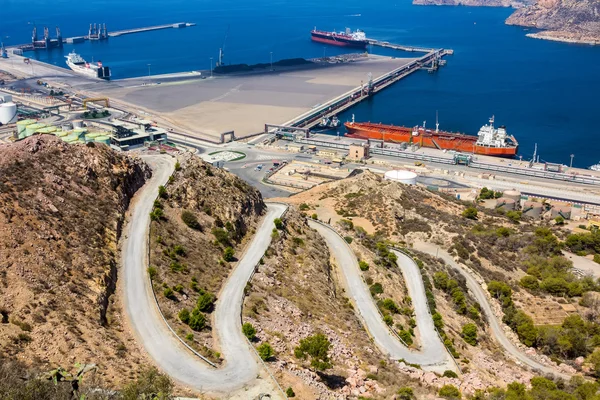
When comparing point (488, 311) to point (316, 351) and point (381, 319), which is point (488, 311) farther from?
point (316, 351)

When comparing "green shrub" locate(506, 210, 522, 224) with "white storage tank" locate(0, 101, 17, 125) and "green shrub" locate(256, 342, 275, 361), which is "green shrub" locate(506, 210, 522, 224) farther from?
"white storage tank" locate(0, 101, 17, 125)

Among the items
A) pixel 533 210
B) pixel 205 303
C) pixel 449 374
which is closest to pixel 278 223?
pixel 205 303

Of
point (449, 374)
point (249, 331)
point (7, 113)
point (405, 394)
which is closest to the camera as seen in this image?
point (405, 394)

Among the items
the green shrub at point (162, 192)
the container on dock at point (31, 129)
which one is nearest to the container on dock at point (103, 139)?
the container on dock at point (31, 129)

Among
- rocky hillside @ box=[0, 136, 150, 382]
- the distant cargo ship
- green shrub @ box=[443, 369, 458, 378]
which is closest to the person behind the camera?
rocky hillside @ box=[0, 136, 150, 382]

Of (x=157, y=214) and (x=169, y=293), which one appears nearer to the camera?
(x=169, y=293)

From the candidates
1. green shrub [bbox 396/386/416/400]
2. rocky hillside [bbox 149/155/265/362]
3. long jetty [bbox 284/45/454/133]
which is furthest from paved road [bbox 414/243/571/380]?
long jetty [bbox 284/45/454/133]
